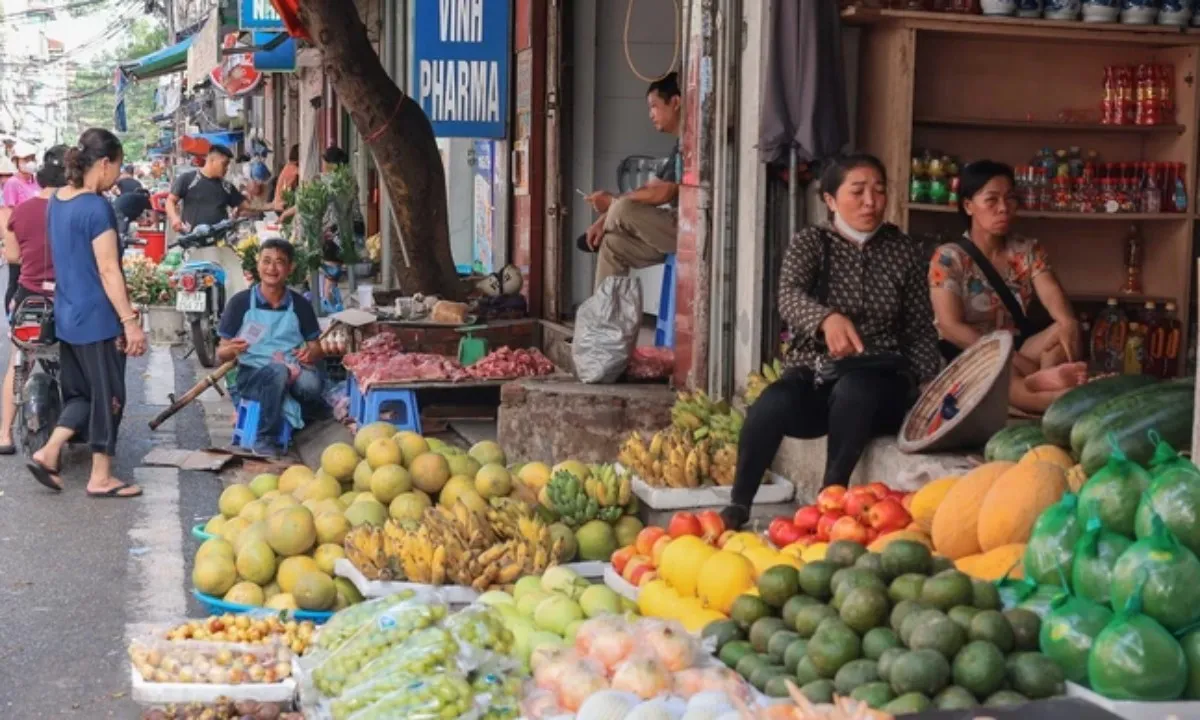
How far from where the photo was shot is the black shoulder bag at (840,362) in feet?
21.5

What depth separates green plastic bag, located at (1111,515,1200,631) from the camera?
3471 mm

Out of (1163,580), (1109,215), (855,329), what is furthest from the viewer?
(1109,215)

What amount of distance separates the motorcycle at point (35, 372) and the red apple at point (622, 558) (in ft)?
18.1

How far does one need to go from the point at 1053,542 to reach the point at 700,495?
337cm

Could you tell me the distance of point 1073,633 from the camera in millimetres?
3625

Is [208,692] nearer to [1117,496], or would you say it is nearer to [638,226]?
[1117,496]

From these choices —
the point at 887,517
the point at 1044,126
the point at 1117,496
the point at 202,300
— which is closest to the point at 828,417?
the point at 887,517

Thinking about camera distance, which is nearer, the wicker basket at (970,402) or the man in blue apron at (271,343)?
the wicker basket at (970,402)

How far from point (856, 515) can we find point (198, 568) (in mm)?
2590

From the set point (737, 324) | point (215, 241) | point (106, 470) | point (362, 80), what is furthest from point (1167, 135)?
point (215, 241)

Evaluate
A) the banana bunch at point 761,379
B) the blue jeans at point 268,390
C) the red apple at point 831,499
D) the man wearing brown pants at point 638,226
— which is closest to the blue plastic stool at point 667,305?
the man wearing brown pants at point 638,226

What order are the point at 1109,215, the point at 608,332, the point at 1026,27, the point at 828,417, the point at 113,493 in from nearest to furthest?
the point at 828,417 → the point at 1026,27 → the point at 1109,215 → the point at 113,493 → the point at 608,332

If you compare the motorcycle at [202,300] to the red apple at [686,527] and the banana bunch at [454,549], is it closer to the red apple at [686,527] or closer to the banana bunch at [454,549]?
the banana bunch at [454,549]

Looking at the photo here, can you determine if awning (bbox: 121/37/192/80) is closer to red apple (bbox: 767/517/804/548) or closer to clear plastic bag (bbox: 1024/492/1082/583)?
red apple (bbox: 767/517/804/548)
